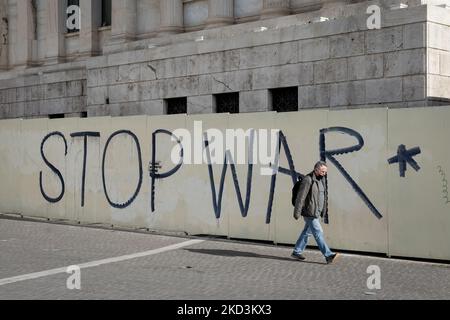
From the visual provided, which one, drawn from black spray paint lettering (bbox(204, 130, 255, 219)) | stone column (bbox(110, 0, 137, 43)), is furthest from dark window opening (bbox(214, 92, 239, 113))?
stone column (bbox(110, 0, 137, 43))

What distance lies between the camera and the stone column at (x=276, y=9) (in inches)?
734

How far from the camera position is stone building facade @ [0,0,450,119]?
14.9 m

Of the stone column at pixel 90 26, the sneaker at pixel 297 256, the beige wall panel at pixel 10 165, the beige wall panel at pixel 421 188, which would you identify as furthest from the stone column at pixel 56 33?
the beige wall panel at pixel 421 188

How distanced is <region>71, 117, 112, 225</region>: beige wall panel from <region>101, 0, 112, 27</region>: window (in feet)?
36.3

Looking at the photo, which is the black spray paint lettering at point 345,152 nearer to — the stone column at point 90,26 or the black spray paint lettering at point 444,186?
the black spray paint lettering at point 444,186

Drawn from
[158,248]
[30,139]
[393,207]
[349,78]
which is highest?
[349,78]

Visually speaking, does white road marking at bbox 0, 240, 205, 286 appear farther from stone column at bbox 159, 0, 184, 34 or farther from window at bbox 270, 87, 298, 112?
stone column at bbox 159, 0, 184, 34

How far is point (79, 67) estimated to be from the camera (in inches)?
983

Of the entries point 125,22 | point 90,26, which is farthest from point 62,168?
point 90,26

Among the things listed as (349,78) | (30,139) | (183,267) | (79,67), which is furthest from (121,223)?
(79,67)

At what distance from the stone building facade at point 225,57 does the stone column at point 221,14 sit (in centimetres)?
3

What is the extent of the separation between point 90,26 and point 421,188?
1807 cm
